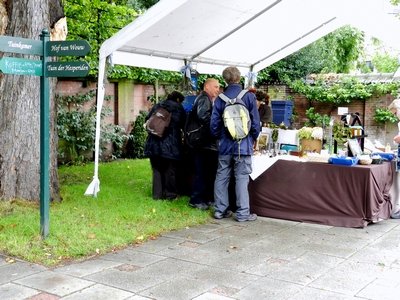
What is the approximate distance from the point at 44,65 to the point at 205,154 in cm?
258

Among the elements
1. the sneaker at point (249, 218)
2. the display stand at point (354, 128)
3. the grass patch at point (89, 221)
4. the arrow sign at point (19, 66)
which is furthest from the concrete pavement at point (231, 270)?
the arrow sign at point (19, 66)

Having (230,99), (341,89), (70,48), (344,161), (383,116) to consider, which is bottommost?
(344,161)

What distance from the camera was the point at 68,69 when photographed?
5.02 meters

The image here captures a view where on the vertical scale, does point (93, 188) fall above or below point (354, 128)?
below

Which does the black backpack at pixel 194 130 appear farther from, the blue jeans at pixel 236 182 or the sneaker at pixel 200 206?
the sneaker at pixel 200 206

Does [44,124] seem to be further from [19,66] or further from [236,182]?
[236,182]

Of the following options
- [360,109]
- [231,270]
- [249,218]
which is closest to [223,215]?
[249,218]

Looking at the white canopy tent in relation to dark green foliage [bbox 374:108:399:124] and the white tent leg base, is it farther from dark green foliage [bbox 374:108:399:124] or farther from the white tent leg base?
dark green foliage [bbox 374:108:399:124]

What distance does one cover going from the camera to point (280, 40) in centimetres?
936

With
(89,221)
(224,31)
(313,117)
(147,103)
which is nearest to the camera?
(89,221)

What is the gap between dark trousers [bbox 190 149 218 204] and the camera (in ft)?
23.0

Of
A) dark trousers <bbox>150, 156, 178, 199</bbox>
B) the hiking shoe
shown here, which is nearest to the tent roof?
dark trousers <bbox>150, 156, 178, 199</bbox>

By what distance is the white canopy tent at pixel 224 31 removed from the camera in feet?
22.5

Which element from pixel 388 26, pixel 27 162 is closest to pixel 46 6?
pixel 27 162
